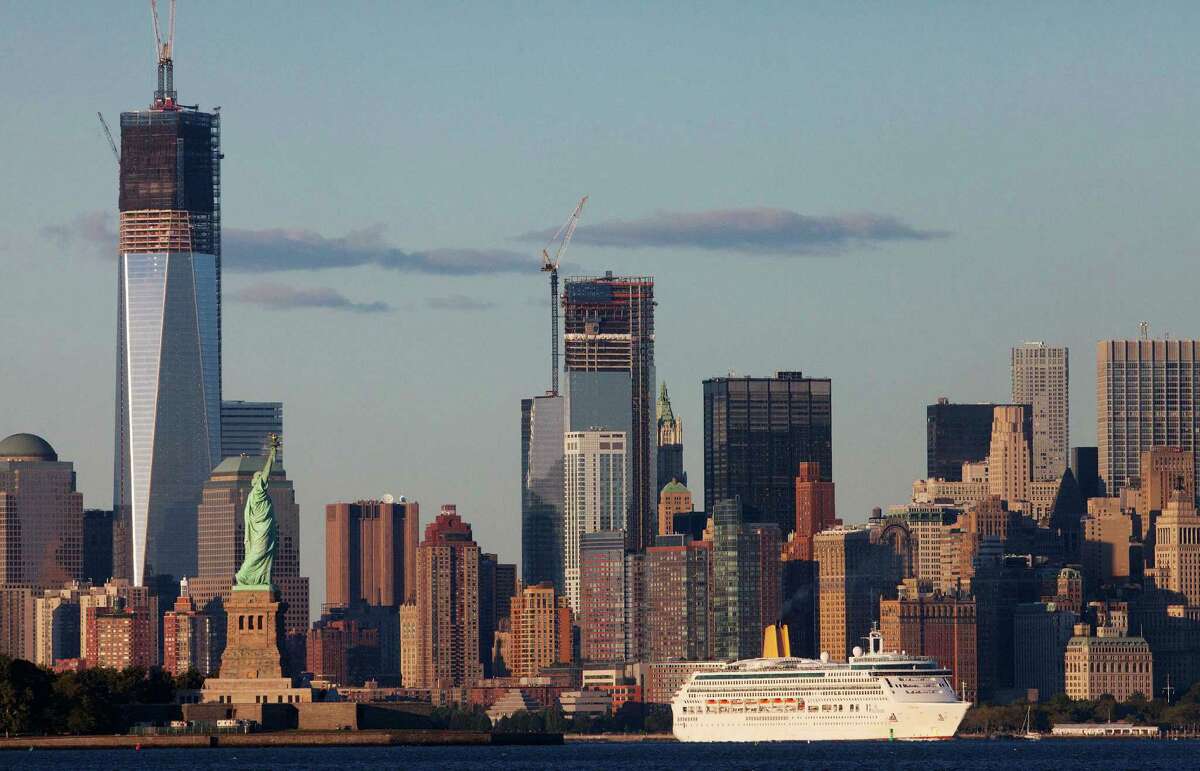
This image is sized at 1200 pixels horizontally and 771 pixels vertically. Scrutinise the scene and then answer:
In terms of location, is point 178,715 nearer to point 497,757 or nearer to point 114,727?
point 114,727

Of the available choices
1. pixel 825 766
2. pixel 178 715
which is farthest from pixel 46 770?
pixel 825 766

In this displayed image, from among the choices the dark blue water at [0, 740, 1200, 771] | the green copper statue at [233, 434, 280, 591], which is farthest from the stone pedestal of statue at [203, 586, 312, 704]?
the dark blue water at [0, 740, 1200, 771]

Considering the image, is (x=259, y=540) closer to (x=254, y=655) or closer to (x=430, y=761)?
(x=254, y=655)

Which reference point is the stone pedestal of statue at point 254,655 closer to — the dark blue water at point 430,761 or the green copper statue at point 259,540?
the green copper statue at point 259,540

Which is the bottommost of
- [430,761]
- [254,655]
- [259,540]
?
[430,761]

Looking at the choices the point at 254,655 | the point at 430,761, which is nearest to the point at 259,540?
the point at 254,655

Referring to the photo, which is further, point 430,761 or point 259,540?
point 259,540
